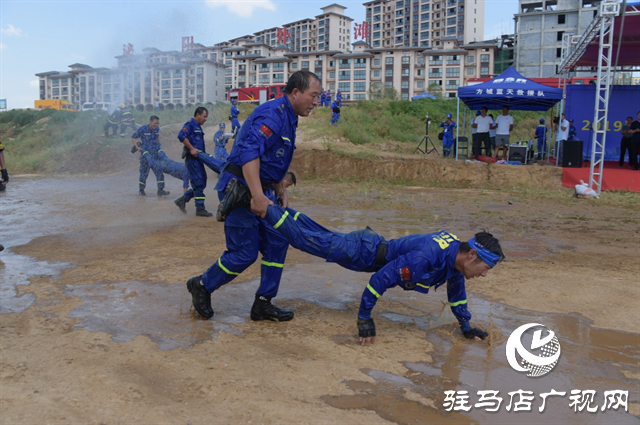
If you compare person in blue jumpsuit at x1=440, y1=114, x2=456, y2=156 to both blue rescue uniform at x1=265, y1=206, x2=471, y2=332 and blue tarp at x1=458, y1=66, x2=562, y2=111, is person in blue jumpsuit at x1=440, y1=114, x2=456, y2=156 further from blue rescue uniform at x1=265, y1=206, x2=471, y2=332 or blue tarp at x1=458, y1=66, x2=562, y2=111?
blue rescue uniform at x1=265, y1=206, x2=471, y2=332

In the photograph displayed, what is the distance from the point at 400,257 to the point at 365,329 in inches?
23.8

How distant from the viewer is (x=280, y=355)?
3.62 metres

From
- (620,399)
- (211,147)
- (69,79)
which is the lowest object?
(620,399)

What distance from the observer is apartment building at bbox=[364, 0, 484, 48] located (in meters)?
103

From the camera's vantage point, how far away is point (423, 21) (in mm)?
113938

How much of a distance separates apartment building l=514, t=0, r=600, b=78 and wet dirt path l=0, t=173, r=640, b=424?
70.3 m

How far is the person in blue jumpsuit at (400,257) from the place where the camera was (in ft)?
12.4

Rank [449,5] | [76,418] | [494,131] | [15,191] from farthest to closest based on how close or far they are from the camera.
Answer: [449,5] < [494,131] < [15,191] < [76,418]

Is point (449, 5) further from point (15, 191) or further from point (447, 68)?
point (15, 191)

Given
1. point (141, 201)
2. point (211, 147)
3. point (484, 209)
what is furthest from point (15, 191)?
point (484, 209)

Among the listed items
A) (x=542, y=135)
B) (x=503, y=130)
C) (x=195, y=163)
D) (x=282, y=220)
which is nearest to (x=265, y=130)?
(x=282, y=220)

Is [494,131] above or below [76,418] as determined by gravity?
above

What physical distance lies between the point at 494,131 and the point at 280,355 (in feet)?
51.5

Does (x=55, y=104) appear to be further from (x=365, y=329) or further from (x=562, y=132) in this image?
(x=365, y=329)
